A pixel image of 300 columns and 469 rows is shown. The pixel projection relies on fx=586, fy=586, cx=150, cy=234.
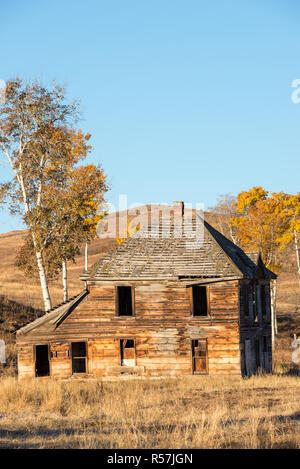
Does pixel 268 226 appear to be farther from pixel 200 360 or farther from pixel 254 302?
pixel 200 360

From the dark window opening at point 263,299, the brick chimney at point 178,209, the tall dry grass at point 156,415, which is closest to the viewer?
the tall dry grass at point 156,415

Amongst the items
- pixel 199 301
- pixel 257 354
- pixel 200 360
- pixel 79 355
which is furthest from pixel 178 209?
pixel 79 355

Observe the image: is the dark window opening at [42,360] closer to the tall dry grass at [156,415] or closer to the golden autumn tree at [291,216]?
the tall dry grass at [156,415]

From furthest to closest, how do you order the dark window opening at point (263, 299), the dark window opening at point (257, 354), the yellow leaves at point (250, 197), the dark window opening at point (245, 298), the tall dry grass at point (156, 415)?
the yellow leaves at point (250, 197)
the dark window opening at point (263, 299)
the dark window opening at point (257, 354)
the dark window opening at point (245, 298)
the tall dry grass at point (156, 415)

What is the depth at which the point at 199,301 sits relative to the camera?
29188mm

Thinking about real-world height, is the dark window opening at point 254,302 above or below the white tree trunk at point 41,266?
below

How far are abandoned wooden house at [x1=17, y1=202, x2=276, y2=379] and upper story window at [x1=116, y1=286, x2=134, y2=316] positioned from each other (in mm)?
131

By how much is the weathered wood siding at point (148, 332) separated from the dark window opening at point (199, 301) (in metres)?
1.30

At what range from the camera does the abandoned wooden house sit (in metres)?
27.0

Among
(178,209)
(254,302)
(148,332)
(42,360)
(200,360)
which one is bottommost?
(42,360)

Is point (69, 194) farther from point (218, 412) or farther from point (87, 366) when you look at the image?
point (218, 412)

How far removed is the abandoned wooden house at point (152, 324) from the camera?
27.0 m

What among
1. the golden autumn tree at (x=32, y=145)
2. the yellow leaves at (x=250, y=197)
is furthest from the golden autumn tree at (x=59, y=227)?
the yellow leaves at (x=250, y=197)

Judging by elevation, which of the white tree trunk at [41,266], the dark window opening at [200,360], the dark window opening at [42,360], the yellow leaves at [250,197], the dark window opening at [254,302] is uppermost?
the yellow leaves at [250,197]
